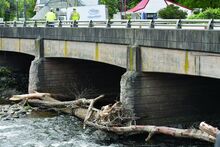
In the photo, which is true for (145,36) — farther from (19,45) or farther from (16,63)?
(16,63)

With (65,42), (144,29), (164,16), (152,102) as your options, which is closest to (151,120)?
(152,102)

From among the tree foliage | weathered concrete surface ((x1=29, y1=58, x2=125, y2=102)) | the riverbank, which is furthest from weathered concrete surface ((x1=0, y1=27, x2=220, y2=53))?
the tree foliage

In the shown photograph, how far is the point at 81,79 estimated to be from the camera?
1210 inches

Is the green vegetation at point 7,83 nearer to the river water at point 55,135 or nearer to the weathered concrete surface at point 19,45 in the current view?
the weathered concrete surface at point 19,45

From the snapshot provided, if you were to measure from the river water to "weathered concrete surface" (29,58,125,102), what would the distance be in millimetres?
4938

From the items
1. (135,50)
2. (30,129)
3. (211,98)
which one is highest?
(135,50)

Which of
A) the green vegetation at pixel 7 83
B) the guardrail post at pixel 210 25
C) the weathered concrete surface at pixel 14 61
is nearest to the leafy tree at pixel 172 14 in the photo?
the green vegetation at pixel 7 83

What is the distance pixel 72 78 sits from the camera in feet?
100

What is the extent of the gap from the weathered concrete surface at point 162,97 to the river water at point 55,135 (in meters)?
1.46

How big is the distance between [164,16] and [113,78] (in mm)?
A: 6485

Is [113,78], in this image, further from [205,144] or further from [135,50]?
[205,144]

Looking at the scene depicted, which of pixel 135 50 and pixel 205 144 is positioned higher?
pixel 135 50

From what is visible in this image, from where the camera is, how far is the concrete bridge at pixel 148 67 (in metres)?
18.1

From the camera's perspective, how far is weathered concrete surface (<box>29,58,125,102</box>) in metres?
30.1
